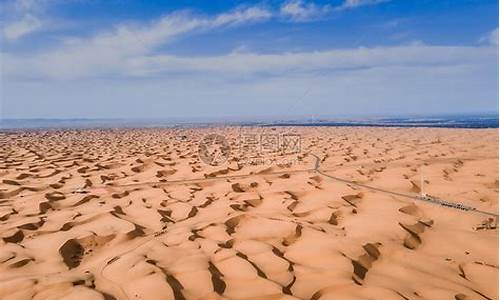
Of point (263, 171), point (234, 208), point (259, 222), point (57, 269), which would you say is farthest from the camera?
point (263, 171)

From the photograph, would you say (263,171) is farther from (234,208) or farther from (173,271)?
(173,271)

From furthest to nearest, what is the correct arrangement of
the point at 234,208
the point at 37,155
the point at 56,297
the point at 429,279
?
1. the point at 37,155
2. the point at 234,208
3. the point at 429,279
4. the point at 56,297

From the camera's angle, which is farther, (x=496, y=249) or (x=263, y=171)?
(x=263, y=171)

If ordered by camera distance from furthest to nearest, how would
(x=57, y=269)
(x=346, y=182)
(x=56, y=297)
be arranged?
(x=346, y=182) → (x=57, y=269) → (x=56, y=297)

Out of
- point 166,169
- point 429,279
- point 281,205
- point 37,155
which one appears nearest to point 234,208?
point 281,205

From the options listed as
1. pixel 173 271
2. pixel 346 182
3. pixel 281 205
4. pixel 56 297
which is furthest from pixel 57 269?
pixel 346 182

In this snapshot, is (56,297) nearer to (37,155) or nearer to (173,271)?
(173,271)
